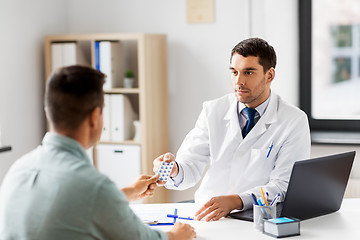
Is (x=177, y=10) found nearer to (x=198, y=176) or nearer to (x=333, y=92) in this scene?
(x=333, y=92)

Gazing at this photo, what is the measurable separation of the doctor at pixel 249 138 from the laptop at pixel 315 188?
25 cm

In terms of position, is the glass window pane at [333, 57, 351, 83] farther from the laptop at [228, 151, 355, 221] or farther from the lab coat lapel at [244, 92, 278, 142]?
the laptop at [228, 151, 355, 221]

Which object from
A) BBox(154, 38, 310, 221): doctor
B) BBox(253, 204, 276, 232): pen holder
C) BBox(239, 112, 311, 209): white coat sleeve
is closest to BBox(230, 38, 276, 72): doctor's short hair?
BBox(154, 38, 310, 221): doctor

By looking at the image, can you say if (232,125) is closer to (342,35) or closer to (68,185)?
(68,185)

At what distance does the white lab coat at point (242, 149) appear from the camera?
243cm

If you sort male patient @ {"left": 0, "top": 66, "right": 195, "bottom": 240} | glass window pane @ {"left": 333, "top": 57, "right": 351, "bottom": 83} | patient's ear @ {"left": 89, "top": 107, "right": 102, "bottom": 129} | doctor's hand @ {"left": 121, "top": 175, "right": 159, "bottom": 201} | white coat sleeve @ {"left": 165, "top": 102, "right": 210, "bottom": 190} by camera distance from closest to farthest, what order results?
male patient @ {"left": 0, "top": 66, "right": 195, "bottom": 240} → patient's ear @ {"left": 89, "top": 107, "right": 102, "bottom": 129} → doctor's hand @ {"left": 121, "top": 175, "right": 159, "bottom": 201} → white coat sleeve @ {"left": 165, "top": 102, "right": 210, "bottom": 190} → glass window pane @ {"left": 333, "top": 57, "right": 351, "bottom": 83}

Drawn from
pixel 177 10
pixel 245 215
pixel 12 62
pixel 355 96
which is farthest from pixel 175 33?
pixel 245 215

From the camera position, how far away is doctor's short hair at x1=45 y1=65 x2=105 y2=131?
4.75 feet

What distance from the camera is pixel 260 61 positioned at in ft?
8.17

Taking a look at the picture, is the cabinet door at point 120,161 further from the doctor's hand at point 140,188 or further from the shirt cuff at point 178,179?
the doctor's hand at point 140,188

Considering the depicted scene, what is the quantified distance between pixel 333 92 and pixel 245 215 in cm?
224

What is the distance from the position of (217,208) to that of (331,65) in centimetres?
229

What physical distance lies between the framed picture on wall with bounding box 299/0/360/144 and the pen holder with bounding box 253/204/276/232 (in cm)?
196

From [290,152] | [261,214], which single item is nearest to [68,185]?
[261,214]
